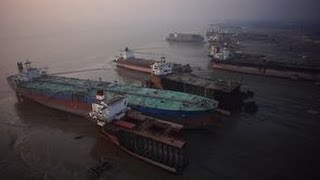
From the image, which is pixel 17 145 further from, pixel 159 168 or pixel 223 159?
pixel 223 159

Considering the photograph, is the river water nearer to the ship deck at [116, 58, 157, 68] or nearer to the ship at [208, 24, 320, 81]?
the ship at [208, 24, 320, 81]

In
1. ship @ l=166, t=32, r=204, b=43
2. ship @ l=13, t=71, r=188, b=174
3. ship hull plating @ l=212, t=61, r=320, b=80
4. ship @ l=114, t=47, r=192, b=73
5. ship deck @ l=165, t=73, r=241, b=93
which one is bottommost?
ship @ l=13, t=71, r=188, b=174

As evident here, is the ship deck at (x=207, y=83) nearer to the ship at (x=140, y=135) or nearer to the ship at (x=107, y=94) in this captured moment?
the ship at (x=107, y=94)

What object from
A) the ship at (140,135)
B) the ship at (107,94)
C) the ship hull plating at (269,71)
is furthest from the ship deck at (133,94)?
the ship hull plating at (269,71)

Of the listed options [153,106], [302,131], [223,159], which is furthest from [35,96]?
[302,131]

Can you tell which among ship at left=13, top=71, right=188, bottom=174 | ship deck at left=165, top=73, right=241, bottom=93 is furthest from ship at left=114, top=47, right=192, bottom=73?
ship at left=13, top=71, right=188, bottom=174

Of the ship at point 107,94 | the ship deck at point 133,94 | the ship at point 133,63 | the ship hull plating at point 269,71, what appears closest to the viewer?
the ship at point 107,94
